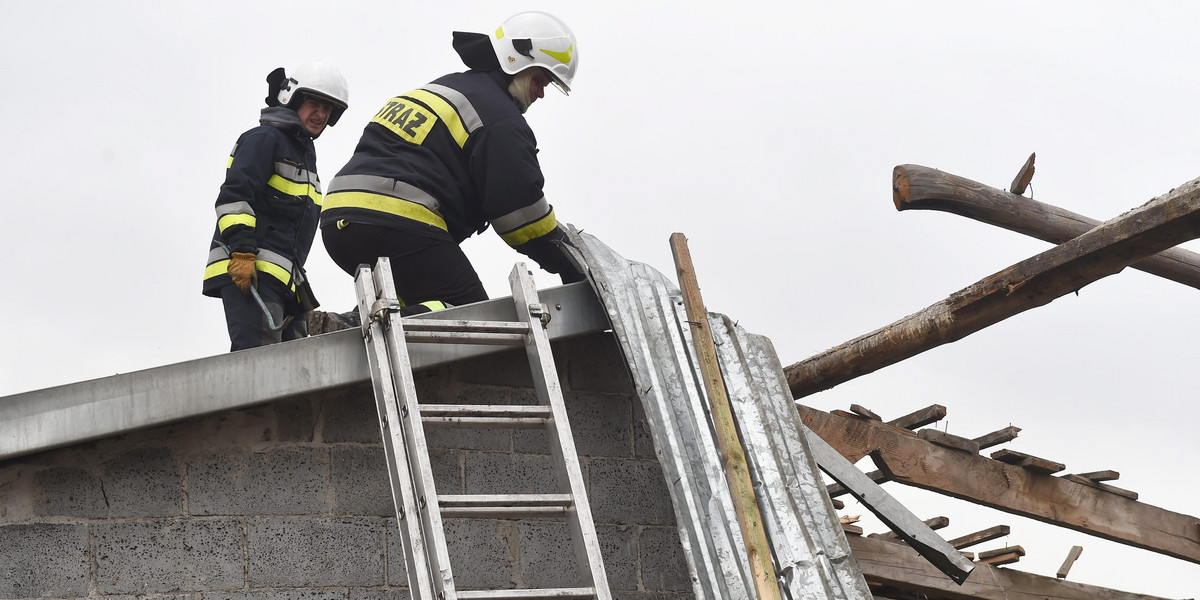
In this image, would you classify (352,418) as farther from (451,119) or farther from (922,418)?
(922,418)

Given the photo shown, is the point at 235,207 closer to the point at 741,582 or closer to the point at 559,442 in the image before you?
the point at 559,442

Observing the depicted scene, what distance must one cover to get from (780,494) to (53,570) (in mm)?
2583

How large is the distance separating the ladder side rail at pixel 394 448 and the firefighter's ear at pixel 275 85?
210cm

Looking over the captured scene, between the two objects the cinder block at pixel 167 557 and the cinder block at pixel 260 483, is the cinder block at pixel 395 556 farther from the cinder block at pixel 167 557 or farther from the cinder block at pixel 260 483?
the cinder block at pixel 167 557

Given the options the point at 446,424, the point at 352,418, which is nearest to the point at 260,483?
the point at 352,418

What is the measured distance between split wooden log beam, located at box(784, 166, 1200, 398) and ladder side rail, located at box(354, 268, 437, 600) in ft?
8.25

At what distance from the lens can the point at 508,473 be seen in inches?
202

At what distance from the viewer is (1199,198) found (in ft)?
16.4

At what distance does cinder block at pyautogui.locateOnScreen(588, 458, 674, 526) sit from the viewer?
525 cm

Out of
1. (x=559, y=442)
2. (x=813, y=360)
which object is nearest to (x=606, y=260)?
(x=559, y=442)

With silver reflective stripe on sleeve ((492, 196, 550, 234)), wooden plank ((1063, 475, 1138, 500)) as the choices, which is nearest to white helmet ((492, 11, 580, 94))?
silver reflective stripe on sleeve ((492, 196, 550, 234))

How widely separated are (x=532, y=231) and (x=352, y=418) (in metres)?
1.19

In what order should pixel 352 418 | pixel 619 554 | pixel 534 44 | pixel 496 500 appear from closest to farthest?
1. pixel 496 500
2. pixel 352 418
3. pixel 619 554
4. pixel 534 44

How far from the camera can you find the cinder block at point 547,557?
5.02m
